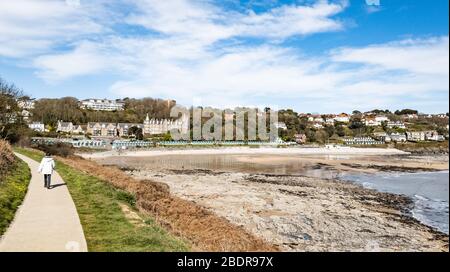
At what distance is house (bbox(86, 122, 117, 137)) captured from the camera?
113 metres

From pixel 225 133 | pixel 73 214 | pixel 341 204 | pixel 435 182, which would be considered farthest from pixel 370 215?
pixel 225 133

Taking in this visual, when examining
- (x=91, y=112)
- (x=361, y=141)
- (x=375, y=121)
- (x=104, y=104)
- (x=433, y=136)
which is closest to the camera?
(x=361, y=141)

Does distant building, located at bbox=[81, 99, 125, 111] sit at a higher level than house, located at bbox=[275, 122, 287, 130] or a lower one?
higher

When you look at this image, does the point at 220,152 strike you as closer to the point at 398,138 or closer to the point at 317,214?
the point at 317,214

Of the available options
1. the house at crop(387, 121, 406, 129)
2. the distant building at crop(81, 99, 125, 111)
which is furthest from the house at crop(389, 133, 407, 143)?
the distant building at crop(81, 99, 125, 111)

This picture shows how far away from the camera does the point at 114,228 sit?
8.85 metres

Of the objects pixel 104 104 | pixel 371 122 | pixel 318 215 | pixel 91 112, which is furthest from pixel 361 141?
pixel 104 104

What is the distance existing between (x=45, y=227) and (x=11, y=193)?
4116mm

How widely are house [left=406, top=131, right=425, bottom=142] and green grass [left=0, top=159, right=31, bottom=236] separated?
419 feet

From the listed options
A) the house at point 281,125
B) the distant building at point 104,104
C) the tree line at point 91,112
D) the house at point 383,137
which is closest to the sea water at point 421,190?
the tree line at point 91,112

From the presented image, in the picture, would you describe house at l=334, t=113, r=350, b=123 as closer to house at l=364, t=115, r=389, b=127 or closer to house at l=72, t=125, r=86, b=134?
house at l=364, t=115, r=389, b=127

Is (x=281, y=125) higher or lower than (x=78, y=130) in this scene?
higher

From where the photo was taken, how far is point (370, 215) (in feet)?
64.3
